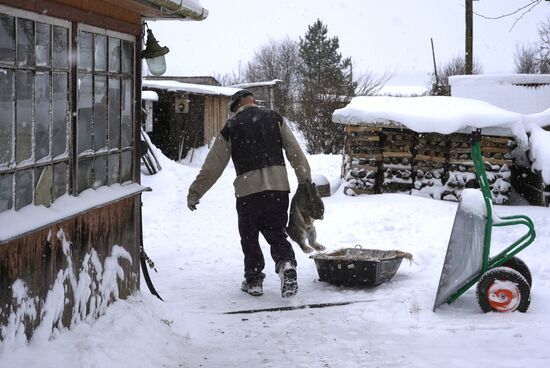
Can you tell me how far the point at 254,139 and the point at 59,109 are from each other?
2.45 metres

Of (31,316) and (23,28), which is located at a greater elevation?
(23,28)

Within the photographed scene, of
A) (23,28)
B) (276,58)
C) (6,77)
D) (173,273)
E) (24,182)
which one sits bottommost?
(173,273)

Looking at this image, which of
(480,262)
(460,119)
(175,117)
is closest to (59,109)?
(480,262)

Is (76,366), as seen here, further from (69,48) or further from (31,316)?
(69,48)

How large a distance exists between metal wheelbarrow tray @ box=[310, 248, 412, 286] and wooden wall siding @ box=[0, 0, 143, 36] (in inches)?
110

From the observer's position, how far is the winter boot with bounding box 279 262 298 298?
6.43 m

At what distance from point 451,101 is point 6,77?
1055 cm

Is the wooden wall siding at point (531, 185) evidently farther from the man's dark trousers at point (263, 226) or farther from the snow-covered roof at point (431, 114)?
the man's dark trousers at point (263, 226)

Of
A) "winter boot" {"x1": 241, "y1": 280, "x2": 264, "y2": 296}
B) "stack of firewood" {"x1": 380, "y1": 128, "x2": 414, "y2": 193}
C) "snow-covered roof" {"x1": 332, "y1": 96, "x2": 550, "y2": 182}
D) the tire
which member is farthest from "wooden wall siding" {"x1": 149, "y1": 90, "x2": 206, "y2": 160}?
the tire

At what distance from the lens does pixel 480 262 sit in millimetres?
5781

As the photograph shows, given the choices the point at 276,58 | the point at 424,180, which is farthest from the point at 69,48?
the point at 276,58

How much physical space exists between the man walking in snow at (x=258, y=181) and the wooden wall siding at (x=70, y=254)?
96 centimetres

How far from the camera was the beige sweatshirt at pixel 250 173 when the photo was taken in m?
6.55

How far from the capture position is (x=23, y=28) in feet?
Answer: 12.9
